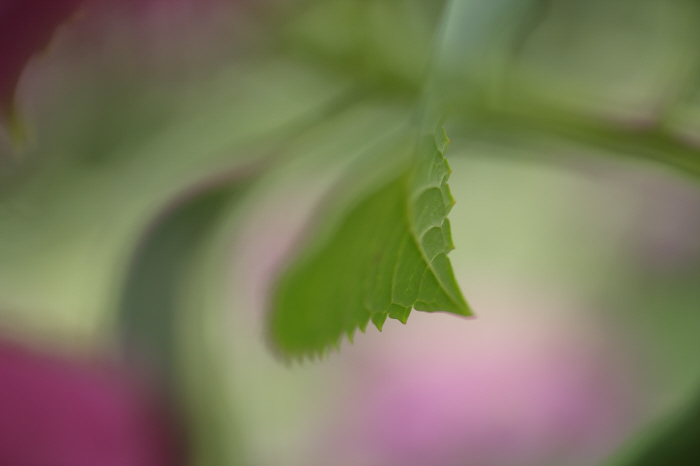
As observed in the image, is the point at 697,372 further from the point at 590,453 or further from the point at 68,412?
the point at 68,412

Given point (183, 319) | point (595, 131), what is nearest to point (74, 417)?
point (183, 319)

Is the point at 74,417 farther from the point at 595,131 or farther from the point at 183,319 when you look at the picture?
the point at 595,131

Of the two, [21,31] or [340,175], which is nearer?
[21,31]

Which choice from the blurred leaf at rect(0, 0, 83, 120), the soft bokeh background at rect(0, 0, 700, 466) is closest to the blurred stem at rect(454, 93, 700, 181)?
the soft bokeh background at rect(0, 0, 700, 466)

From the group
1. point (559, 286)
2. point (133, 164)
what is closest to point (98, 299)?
point (133, 164)

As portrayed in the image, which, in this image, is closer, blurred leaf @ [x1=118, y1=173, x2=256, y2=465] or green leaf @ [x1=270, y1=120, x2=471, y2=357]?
green leaf @ [x1=270, y1=120, x2=471, y2=357]

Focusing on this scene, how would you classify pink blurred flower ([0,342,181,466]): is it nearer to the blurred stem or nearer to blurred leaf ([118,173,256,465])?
blurred leaf ([118,173,256,465])
